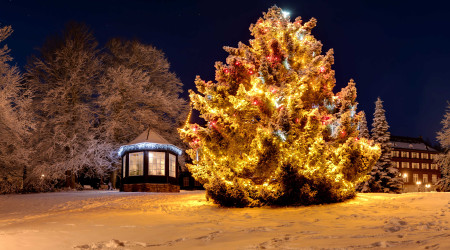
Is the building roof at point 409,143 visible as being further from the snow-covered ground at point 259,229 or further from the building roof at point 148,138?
the snow-covered ground at point 259,229

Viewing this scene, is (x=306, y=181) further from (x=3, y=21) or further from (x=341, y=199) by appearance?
(x=3, y=21)

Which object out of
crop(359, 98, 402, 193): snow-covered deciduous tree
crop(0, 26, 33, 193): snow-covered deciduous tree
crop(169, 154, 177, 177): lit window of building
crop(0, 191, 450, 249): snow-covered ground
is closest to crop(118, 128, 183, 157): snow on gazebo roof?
crop(169, 154, 177, 177): lit window of building

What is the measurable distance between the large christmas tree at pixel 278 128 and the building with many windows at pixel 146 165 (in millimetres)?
11747

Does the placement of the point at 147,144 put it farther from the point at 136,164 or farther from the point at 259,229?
Result: the point at 259,229

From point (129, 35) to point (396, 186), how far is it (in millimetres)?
24173

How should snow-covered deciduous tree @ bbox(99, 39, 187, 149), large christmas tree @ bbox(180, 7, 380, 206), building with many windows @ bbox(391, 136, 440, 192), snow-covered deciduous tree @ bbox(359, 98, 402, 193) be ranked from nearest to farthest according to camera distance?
large christmas tree @ bbox(180, 7, 380, 206) → snow-covered deciduous tree @ bbox(99, 39, 187, 149) → snow-covered deciduous tree @ bbox(359, 98, 402, 193) → building with many windows @ bbox(391, 136, 440, 192)

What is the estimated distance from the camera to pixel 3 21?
63.2 feet

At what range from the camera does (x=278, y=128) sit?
962 cm

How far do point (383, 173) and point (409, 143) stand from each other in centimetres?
5794

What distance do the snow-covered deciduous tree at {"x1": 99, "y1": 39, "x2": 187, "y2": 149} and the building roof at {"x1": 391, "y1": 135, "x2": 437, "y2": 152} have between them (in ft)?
199

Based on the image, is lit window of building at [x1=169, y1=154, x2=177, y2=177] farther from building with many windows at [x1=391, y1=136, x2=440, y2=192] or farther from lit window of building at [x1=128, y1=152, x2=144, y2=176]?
building with many windows at [x1=391, y1=136, x2=440, y2=192]

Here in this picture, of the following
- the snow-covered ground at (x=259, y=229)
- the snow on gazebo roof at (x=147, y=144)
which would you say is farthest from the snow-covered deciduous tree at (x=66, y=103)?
the snow-covered ground at (x=259, y=229)

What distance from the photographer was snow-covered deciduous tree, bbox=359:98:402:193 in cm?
2947

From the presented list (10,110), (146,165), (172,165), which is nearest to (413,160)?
(172,165)
